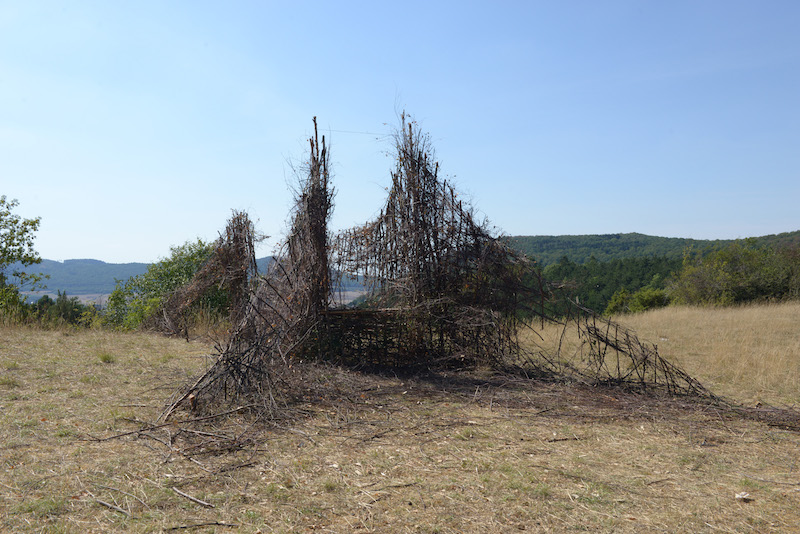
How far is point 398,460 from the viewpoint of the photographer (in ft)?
12.9

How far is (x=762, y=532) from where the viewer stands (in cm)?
285

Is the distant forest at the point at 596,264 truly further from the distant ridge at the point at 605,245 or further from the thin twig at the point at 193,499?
the thin twig at the point at 193,499

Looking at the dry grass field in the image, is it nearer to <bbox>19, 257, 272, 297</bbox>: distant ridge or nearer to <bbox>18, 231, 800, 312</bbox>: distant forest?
<bbox>18, 231, 800, 312</bbox>: distant forest

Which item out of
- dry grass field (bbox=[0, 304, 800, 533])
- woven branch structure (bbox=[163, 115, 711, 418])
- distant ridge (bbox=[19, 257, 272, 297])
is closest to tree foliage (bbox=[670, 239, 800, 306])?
woven branch structure (bbox=[163, 115, 711, 418])

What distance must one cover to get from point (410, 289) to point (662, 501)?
4.16m

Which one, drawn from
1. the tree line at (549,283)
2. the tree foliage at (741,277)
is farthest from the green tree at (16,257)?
the tree foliage at (741,277)

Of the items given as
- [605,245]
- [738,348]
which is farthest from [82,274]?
[738,348]

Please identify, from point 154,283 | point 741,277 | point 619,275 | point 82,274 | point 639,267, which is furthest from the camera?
point 82,274

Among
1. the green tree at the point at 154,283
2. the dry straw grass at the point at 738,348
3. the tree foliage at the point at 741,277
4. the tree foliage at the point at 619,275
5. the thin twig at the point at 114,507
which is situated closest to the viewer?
the thin twig at the point at 114,507

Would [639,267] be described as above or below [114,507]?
above

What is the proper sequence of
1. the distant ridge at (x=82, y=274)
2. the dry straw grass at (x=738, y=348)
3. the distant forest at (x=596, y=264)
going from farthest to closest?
the distant ridge at (x=82, y=274) → the distant forest at (x=596, y=264) → the dry straw grass at (x=738, y=348)

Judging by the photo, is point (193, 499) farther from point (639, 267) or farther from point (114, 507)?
point (639, 267)

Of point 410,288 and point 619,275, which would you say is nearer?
point 410,288

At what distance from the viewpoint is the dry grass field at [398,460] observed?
2.97m
